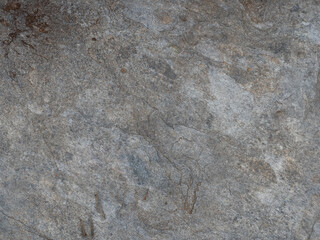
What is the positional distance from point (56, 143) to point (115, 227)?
52 cm

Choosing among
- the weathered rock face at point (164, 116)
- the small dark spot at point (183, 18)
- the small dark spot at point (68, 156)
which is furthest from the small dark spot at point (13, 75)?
the small dark spot at point (183, 18)

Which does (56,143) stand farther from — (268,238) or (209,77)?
(268,238)

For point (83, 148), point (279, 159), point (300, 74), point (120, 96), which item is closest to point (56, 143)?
point (83, 148)

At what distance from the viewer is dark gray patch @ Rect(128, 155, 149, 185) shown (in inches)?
74.7

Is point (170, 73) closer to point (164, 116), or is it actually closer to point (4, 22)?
point (164, 116)

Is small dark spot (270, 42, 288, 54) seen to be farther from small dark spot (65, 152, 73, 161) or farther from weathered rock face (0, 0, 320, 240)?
small dark spot (65, 152, 73, 161)

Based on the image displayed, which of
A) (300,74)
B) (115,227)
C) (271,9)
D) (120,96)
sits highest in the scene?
(271,9)

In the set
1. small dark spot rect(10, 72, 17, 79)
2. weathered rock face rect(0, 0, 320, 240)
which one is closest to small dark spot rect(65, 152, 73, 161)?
weathered rock face rect(0, 0, 320, 240)

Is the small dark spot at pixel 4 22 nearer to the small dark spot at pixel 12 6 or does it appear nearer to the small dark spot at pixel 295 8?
the small dark spot at pixel 12 6

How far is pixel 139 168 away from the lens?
6.24 feet

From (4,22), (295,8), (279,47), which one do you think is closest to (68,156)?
(4,22)

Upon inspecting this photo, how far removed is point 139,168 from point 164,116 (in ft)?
0.94

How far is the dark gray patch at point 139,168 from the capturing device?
190 cm

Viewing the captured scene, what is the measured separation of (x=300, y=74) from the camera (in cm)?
176
